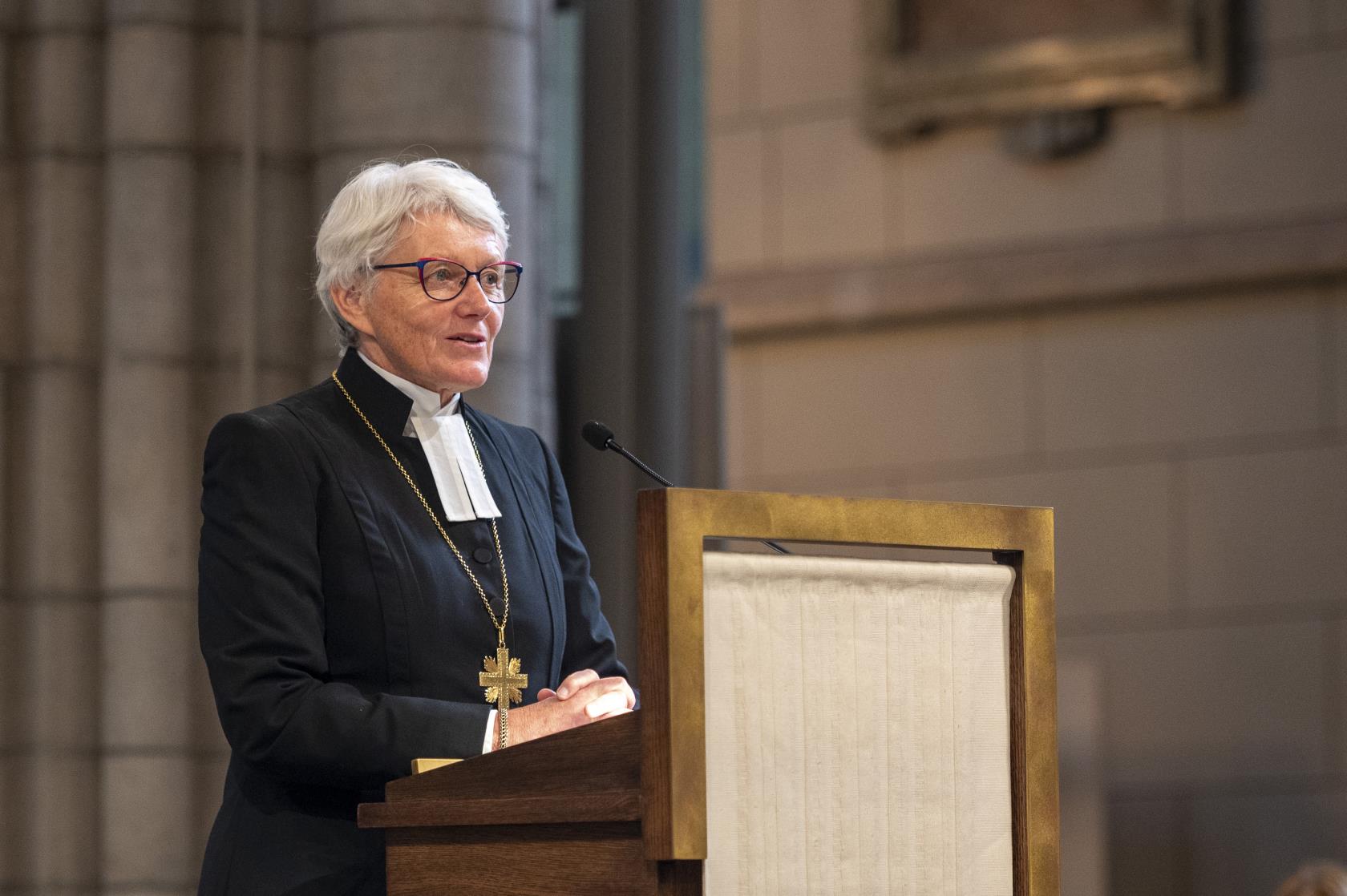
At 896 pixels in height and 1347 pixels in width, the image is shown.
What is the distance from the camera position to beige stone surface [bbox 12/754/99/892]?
467cm

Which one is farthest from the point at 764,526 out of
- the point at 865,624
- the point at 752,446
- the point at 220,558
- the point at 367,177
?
the point at 752,446

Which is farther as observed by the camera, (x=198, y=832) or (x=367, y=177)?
(x=198, y=832)

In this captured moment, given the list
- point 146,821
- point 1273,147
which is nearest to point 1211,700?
point 1273,147

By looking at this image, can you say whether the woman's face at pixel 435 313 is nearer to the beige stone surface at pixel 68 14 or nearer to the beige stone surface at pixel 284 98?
the beige stone surface at pixel 284 98

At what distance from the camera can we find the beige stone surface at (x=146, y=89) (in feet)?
15.8

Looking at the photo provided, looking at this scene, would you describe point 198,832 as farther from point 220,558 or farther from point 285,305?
point 220,558

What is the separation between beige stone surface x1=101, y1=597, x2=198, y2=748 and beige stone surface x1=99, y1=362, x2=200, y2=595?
60mm

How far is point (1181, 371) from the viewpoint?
440 cm

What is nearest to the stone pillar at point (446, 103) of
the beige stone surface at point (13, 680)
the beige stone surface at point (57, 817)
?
the beige stone surface at point (13, 680)

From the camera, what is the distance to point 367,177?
2.49m

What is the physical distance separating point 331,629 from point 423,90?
2.69 meters

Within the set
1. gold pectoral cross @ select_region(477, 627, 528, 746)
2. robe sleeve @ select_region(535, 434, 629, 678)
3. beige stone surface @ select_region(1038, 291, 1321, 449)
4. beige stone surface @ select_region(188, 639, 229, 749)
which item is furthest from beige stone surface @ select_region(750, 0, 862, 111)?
gold pectoral cross @ select_region(477, 627, 528, 746)

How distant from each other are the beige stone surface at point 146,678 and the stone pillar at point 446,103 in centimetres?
78

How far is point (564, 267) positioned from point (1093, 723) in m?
2.47
